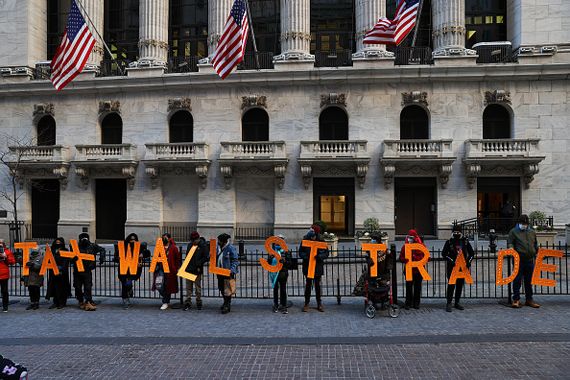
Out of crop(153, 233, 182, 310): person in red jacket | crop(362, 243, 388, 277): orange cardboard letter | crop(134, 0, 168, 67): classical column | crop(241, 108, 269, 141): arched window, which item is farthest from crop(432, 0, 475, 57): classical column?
crop(153, 233, 182, 310): person in red jacket

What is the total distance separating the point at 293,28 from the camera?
23906mm

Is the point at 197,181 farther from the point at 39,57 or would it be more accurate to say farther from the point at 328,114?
the point at 39,57

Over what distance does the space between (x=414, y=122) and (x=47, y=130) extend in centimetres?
2361

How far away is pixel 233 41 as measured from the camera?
1800 centimetres

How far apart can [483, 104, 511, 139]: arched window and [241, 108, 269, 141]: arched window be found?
12916mm

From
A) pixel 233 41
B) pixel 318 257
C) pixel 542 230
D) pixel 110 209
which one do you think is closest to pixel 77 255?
pixel 318 257

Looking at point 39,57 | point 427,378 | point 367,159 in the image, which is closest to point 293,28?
point 367,159

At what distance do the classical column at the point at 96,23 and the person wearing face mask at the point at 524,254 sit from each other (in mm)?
25477

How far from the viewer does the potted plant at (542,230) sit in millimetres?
18531

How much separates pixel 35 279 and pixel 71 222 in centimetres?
1646

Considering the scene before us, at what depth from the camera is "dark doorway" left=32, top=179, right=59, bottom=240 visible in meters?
26.4

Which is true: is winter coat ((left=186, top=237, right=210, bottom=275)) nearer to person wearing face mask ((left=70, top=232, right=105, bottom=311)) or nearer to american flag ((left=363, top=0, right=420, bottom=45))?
person wearing face mask ((left=70, top=232, right=105, bottom=311))

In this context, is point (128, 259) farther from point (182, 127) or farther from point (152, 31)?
point (152, 31)

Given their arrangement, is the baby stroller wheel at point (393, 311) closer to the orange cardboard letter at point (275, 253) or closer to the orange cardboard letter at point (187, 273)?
the orange cardboard letter at point (275, 253)
